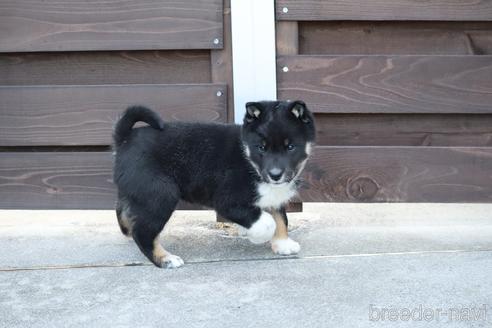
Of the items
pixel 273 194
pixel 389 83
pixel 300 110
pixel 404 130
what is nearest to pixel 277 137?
pixel 300 110

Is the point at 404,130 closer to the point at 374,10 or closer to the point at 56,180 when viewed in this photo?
the point at 374,10

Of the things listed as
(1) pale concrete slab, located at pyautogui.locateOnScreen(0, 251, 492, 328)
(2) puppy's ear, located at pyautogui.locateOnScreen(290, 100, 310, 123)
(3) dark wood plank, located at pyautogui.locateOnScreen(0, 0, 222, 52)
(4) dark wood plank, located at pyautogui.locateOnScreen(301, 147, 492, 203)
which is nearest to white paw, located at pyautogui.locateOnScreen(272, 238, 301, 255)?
(1) pale concrete slab, located at pyautogui.locateOnScreen(0, 251, 492, 328)

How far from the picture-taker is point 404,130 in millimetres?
4117

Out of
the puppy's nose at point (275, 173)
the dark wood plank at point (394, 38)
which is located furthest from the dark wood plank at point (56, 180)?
the dark wood plank at point (394, 38)

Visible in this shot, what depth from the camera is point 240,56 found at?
3.95m

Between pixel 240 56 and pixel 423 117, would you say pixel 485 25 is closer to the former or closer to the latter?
pixel 423 117

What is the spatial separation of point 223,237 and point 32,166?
1.41 m

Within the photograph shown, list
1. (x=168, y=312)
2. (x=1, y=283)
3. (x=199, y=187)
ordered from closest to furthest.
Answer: (x=168, y=312), (x=1, y=283), (x=199, y=187)

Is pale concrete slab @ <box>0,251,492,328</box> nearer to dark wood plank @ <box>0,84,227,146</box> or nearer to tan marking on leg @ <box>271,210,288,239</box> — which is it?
tan marking on leg @ <box>271,210,288,239</box>

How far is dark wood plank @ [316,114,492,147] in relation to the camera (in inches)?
161

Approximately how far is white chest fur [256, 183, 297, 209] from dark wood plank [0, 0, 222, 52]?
3.41 ft

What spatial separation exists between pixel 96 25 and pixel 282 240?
187cm

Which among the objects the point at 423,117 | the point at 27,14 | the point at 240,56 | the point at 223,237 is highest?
the point at 27,14

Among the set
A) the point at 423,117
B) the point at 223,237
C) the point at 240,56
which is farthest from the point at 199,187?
the point at 423,117
